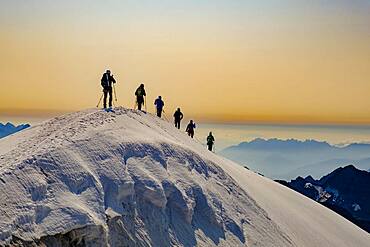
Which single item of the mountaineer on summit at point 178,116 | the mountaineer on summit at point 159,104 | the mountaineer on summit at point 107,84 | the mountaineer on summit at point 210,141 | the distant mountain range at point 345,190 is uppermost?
the mountaineer on summit at point 107,84

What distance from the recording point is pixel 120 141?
25.9 meters

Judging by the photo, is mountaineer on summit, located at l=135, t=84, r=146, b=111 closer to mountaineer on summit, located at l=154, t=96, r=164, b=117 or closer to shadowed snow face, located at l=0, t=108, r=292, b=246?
mountaineer on summit, located at l=154, t=96, r=164, b=117

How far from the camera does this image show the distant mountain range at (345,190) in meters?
144

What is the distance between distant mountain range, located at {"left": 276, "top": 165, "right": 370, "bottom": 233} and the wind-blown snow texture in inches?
4544

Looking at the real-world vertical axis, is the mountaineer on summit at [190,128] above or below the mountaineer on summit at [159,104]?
below

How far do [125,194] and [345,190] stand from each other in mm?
137267

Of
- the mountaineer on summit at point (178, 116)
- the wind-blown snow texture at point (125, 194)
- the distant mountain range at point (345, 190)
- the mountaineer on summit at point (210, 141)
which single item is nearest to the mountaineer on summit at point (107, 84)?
the wind-blown snow texture at point (125, 194)

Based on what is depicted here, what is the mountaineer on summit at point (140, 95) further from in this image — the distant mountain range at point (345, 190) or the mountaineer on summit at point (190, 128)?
the distant mountain range at point (345, 190)

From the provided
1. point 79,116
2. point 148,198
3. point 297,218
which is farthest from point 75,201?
point 297,218

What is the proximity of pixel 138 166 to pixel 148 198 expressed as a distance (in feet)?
6.32

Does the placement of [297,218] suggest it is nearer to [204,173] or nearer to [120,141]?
[204,173]

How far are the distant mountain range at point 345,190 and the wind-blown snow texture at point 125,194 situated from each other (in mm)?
115411

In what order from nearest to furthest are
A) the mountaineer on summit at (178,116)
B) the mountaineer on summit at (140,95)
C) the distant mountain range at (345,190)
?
the mountaineer on summit at (140,95) < the mountaineer on summit at (178,116) < the distant mountain range at (345,190)

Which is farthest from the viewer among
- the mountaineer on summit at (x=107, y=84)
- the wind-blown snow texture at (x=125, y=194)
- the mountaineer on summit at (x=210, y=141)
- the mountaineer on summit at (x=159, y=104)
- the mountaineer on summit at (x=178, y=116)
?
the mountaineer on summit at (x=210, y=141)
